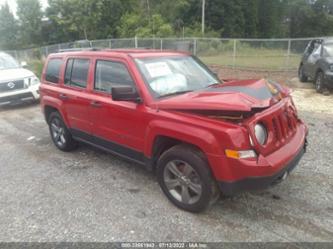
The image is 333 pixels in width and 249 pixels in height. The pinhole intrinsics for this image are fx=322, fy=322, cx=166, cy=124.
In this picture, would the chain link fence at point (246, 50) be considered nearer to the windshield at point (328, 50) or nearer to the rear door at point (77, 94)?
the windshield at point (328, 50)

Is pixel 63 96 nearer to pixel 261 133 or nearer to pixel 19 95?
pixel 261 133

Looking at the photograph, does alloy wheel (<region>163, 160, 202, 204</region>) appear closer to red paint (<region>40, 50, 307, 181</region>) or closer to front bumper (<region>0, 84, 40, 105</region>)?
red paint (<region>40, 50, 307, 181</region>)

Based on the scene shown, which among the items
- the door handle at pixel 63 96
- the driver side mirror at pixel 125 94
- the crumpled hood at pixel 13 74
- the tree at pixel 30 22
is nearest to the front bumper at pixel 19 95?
the crumpled hood at pixel 13 74

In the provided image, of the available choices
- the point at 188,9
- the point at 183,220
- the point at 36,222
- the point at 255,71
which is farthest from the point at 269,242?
the point at 188,9

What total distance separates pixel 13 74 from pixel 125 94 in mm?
7464

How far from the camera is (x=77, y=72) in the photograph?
16.6 feet

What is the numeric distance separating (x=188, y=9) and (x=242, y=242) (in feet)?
157

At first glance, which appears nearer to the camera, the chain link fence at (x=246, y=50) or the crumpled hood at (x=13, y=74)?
the crumpled hood at (x=13, y=74)

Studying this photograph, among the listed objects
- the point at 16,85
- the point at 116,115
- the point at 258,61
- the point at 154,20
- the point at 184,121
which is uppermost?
the point at 154,20

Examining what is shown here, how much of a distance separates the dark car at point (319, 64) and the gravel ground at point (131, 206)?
15.2 ft

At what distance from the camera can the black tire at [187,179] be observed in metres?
3.36

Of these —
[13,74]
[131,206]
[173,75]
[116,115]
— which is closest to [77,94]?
[116,115]

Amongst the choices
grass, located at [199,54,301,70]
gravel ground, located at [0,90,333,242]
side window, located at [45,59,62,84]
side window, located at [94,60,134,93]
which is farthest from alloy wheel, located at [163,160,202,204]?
grass, located at [199,54,301,70]

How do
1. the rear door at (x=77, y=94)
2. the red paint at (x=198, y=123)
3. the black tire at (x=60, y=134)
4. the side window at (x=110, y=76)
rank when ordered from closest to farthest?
the red paint at (x=198, y=123)
the side window at (x=110, y=76)
the rear door at (x=77, y=94)
the black tire at (x=60, y=134)
